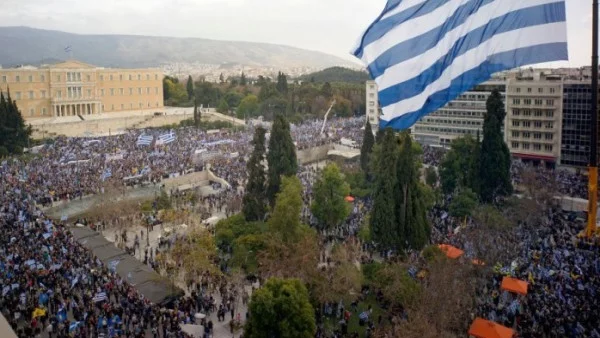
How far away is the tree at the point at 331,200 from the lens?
25.3 m

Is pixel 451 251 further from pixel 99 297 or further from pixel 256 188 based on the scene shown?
pixel 99 297

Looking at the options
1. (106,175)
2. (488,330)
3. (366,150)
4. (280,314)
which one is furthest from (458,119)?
(280,314)

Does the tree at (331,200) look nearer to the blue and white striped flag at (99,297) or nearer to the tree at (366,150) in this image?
the blue and white striped flag at (99,297)

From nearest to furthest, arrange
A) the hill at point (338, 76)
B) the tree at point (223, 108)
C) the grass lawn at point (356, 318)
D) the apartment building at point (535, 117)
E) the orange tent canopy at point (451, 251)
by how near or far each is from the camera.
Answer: the grass lawn at point (356, 318) < the orange tent canopy at point (451, 251) < the apartment building at point (535, 117) < the tree at point (223, 108) < the hill at point (338, 76)

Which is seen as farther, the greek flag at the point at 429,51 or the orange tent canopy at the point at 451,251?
the orange tent canopy at the point at 451,251

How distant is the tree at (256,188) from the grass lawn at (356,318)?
804cm

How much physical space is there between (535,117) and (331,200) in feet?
71.7

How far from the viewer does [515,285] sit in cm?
1738

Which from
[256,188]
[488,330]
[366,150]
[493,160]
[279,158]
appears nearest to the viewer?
[488,330]

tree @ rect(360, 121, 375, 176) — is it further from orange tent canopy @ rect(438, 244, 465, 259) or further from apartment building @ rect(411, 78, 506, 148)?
orange tent canopy @ rect(438, 244, 465, 259)

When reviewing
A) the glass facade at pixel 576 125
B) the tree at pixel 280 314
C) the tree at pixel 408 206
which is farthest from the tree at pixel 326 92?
the tree at pixel 280 314

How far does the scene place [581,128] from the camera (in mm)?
37219

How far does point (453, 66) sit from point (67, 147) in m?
39.4

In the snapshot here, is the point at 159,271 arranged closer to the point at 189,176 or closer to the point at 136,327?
the point at 136,327
